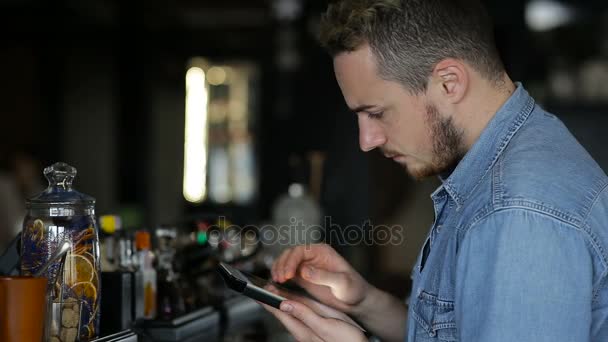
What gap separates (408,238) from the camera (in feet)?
12.2

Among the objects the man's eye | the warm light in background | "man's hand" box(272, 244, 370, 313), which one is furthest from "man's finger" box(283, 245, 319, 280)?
the warm light in background

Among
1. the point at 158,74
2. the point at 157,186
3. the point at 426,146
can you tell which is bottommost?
the point at 157,186

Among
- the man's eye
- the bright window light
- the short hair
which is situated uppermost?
the bright window light

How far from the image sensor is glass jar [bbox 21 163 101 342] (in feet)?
4.06

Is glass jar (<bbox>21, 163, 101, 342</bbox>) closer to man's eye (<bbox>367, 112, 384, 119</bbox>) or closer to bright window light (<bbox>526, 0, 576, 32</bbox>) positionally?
man's eye (<bbox>367, 112, 384, 119</bbox>)

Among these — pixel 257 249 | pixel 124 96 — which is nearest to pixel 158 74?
pixel 124 96

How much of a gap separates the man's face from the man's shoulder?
0.16 metres

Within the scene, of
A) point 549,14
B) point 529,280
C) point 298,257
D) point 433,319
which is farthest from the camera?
point 549,14

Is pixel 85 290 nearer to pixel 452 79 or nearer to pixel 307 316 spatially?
pixel 307 316

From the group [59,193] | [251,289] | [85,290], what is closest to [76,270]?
[85,290]

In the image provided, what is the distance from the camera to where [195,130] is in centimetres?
665

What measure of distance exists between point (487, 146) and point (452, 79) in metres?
0.14

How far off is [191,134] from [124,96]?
1151 millimetres

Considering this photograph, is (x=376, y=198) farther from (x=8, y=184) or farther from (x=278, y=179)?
(x=8, y=184)
